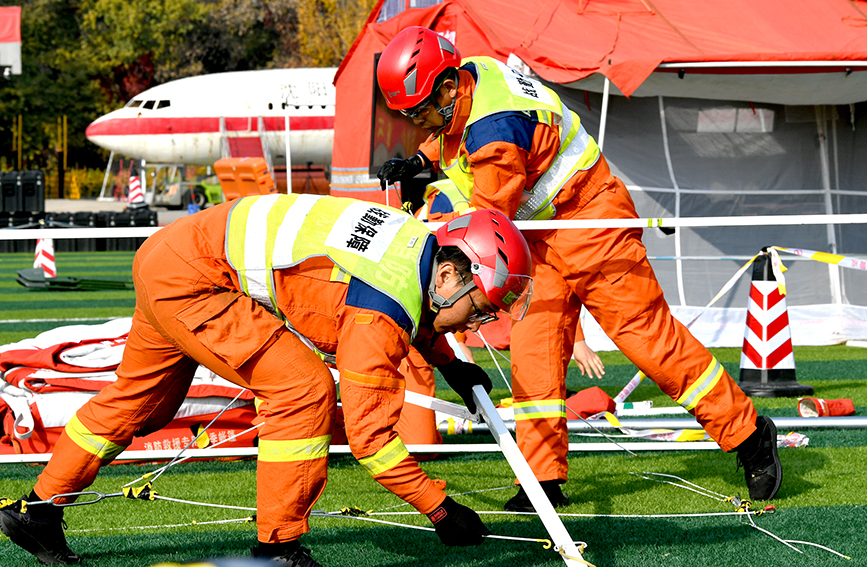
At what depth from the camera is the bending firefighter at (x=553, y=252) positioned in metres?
3.80

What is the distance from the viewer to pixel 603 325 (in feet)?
13.6

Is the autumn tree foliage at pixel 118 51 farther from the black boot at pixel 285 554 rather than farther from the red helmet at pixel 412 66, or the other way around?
the black boot at pixel 285 554

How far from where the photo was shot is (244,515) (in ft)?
13.2

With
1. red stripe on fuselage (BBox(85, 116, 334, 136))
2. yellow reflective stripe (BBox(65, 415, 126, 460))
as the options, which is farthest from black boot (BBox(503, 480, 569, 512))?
red stripe on fuselage (BBox(85, 116, 334, 136))

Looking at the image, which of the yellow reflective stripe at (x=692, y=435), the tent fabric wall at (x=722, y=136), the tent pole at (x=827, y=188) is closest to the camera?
the yellow reflective stripe at (x=692, y=435)

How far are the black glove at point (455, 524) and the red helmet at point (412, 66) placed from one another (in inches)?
66.8

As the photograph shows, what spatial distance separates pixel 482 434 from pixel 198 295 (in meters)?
2.78

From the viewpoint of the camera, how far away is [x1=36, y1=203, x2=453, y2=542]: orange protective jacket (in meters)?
2.71

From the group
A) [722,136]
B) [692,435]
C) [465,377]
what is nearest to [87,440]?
[465,377]

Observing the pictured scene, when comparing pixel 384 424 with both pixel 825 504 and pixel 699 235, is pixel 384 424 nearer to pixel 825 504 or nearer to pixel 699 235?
pixel 825 504

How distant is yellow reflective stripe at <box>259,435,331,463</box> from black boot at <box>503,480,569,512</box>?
1.43 metres

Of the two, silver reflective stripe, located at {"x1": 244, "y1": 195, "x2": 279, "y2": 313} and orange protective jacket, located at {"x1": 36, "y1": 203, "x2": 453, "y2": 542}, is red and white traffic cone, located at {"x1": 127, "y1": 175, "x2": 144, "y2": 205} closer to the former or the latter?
orange protective jacket, located at {"x1": 36, "y1": 203, "x2": 453, "y2": 542}

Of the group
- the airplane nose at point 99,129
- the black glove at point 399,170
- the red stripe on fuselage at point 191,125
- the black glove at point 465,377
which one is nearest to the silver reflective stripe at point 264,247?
the black glove at point 465,377

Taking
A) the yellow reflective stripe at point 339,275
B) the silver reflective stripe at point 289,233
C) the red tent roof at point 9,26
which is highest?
the red tent roof at point 9,26
